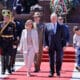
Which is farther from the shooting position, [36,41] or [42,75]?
[42,75]

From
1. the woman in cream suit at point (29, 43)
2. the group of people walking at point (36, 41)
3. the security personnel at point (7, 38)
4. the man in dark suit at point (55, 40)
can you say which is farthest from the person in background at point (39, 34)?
the man in dark suit at point (55, 40)

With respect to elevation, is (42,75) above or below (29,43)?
below

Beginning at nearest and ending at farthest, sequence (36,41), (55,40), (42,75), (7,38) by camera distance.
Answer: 1. (55,40)
2. (36,41)
3. (42,75)
4. (7,38)

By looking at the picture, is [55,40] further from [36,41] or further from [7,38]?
[7,38]

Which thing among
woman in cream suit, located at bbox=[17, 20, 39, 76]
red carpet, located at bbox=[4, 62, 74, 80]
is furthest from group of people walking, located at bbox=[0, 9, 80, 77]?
red carpet, located at bbox=[4, 62, 74, 80]

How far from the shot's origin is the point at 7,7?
27469mm

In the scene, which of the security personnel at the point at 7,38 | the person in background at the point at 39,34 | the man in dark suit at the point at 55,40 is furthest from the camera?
the person in background at the point at 39,34

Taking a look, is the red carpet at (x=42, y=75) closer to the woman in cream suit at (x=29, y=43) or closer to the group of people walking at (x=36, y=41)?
the group of people walking at (x=36, y=41)

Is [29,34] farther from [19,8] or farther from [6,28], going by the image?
[19,8]

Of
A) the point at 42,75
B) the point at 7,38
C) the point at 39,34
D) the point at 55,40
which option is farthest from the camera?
the point at 39,34

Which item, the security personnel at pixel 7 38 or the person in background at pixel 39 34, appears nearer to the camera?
the security personnel at pixel 7 38

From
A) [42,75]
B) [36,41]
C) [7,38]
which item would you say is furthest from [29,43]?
[42,75]

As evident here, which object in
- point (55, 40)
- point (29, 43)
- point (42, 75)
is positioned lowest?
point (42, 75)

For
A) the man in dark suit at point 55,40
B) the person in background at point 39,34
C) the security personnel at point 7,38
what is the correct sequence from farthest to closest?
the person in background at point 39,34 < the security personnel at point 7,38 < the man in dark suit at point 55,40
